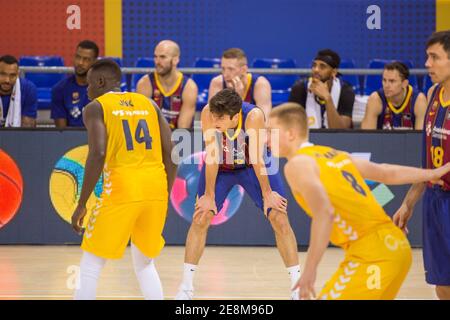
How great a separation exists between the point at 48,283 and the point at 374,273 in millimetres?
4005

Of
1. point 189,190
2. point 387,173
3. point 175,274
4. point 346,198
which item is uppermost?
point 387,173

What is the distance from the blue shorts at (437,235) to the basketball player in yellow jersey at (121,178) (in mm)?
1791

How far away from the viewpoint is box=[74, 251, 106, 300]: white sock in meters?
6.10

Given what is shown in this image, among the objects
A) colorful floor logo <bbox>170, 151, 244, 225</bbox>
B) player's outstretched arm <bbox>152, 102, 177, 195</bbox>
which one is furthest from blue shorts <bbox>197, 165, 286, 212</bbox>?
colorful floor logo <bbox>170, 151, 244, 225</bbox>

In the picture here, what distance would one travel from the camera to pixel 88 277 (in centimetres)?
610

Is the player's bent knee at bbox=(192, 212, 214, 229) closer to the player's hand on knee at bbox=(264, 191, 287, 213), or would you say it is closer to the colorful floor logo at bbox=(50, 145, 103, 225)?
the player's hand on knee at bbox=(264, 191, 287, 213)

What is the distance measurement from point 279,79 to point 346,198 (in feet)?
28.8

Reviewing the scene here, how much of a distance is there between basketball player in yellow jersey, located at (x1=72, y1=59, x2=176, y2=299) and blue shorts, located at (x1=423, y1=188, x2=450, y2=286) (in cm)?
179

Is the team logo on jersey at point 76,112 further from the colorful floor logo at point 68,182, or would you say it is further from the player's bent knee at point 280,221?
the player's bent knee at point 280,221

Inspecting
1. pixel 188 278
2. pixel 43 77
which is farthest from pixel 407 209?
pixel 43 77

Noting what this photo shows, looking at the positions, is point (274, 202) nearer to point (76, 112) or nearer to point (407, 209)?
point (407, 209)

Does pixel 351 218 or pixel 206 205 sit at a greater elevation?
pixel 351 218

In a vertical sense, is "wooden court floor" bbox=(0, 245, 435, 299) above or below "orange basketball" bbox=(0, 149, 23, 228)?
below
